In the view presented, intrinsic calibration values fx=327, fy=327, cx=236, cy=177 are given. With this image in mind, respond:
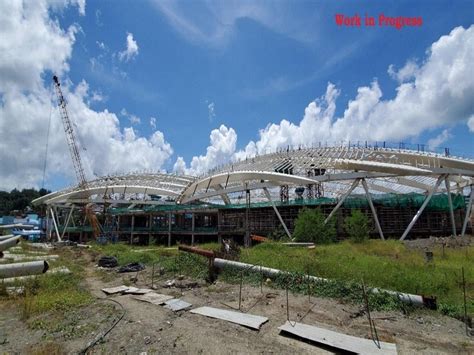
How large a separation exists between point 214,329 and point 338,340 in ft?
9.50

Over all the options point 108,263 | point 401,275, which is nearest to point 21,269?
point 108,263

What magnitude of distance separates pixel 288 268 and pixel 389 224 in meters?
27.7

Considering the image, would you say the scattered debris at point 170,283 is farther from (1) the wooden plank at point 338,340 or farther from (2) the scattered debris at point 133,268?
(1) the wooden plank at point 338,340

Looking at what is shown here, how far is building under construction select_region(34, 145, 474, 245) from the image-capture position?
33.8 metres

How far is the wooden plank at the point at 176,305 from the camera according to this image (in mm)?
9815

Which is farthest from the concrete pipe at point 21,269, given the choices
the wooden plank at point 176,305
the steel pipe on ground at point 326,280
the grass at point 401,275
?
the grass at point 401,275

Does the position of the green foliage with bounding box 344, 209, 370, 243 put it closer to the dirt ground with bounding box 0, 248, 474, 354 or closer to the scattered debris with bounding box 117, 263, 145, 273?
the scattered debris with bounding box 117, 263, 145, 273

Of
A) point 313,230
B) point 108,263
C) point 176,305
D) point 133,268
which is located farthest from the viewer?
point 313,230

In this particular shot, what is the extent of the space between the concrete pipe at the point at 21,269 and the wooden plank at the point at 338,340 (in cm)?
1103

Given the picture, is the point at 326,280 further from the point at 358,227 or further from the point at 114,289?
the point at 358,227

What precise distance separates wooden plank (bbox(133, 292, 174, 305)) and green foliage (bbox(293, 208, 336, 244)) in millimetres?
18873

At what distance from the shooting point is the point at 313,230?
2844 cm

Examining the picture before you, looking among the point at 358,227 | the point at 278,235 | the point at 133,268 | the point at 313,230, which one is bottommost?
the point at 133,268

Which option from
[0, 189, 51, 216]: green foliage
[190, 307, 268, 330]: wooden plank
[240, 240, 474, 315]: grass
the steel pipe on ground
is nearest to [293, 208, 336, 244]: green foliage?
[240, 240, 474, 315]: grass
